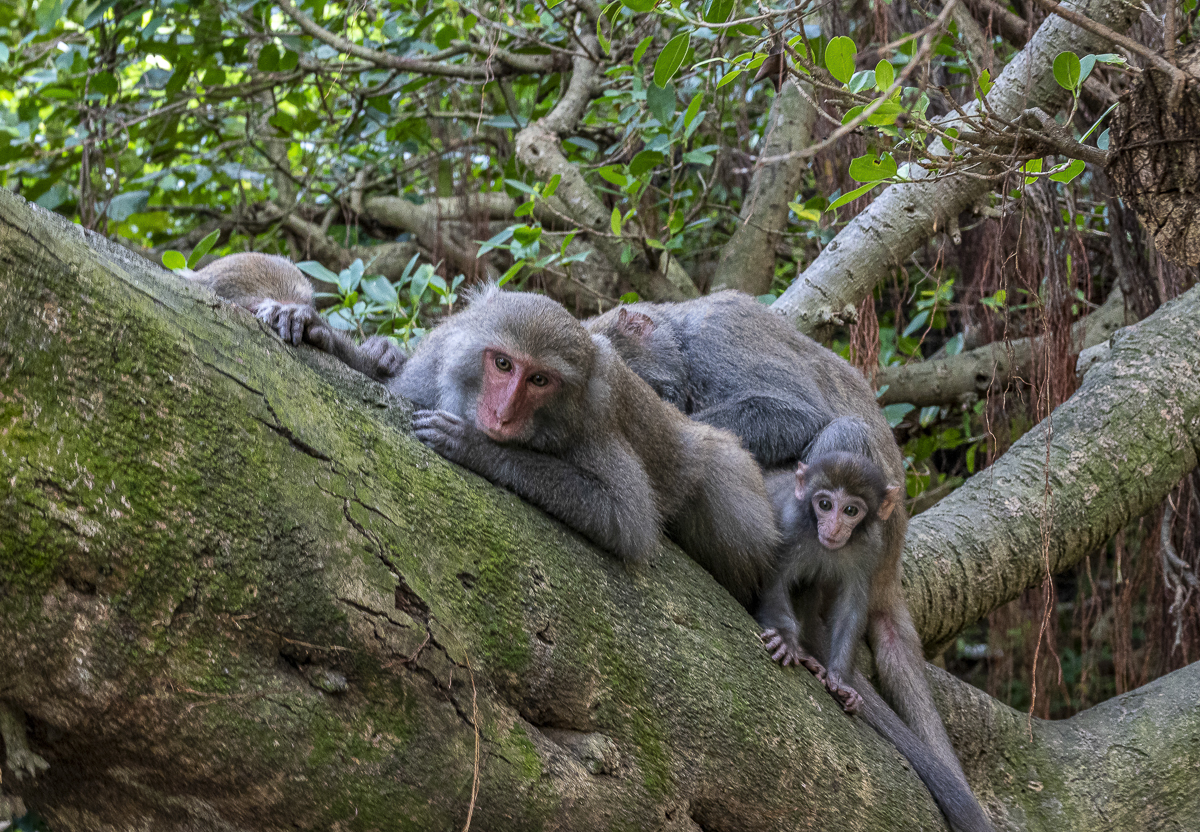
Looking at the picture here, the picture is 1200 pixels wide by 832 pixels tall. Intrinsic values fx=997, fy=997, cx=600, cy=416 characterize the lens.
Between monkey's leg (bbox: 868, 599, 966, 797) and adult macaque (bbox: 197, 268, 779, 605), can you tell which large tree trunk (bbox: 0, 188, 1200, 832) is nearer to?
adult macaque (bbox: 197, 268, 779, 605)

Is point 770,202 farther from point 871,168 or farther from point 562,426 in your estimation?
point 562,426

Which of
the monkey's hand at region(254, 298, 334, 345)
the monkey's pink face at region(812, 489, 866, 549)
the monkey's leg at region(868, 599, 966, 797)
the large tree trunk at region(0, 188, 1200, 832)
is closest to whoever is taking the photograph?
the large tree trunk at region(0, 188, 1200, 832)

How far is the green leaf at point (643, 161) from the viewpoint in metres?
4.70

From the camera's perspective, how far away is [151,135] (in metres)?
6.26

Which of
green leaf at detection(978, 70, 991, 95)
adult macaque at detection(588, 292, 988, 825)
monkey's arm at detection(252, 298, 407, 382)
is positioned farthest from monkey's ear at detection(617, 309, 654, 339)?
green leaf at detection(978, 70, 991, 95)

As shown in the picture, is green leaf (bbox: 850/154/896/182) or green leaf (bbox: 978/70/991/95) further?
green leaf (bbox: 850/154/896/182)

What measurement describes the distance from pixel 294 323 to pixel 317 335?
94 millimetres

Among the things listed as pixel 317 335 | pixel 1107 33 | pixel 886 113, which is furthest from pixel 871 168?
pixel 317 335

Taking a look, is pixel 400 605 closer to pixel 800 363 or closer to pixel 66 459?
pixel 66 459

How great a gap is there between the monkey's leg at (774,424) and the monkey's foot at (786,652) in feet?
3.50

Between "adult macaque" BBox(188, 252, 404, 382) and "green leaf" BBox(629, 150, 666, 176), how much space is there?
5.90 feet

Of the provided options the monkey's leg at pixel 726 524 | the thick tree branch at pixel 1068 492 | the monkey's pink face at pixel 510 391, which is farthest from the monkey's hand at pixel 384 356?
the thick tree branch at pixel 1068 492

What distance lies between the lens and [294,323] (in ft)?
8.00

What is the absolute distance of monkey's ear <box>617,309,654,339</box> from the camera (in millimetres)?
3998
